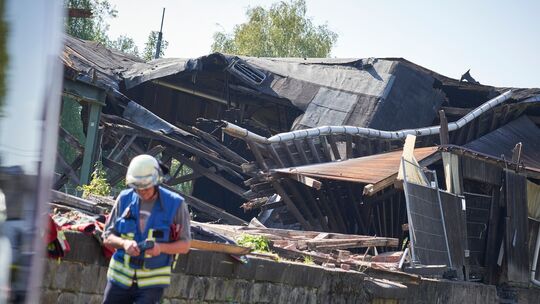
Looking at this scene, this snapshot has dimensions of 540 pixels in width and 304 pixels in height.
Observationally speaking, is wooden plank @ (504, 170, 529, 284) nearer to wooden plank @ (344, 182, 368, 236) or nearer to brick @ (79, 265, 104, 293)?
wooden plank @ (344, 182, 368, 236)

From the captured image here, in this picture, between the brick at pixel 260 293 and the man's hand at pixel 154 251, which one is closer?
the man's hand at pixel 154 251

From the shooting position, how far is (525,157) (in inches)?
902

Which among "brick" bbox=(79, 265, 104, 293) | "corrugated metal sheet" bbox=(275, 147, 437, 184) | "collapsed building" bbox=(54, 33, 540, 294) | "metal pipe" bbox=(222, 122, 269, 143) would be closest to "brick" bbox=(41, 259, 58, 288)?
"brick" bbox=(79, 265, 104, 293)

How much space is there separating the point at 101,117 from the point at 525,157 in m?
9.65

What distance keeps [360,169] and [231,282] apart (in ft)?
31.2

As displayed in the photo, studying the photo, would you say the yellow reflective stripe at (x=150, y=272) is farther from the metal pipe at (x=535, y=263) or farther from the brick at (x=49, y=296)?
the metal pipe at (x=535, y=263)

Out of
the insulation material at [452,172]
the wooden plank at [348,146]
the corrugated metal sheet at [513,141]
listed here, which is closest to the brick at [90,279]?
the insulation material at [452,172]

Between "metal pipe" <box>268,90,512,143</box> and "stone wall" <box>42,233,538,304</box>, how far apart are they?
8079mm

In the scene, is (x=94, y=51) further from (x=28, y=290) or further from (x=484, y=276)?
(x=28, y=290)

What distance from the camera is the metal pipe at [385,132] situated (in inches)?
845

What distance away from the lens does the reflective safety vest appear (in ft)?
22.2

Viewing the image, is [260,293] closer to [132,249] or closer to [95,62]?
[132,249]

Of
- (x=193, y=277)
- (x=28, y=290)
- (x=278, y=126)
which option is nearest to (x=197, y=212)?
(x=278, y=126)

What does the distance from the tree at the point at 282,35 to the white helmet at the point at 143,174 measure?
154 ft
